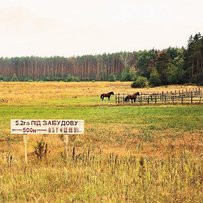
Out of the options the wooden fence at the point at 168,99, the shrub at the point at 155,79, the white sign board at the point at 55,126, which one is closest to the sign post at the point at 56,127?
the white sign board at the point at 55,126

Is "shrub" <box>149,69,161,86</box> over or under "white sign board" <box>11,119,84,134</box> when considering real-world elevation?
over

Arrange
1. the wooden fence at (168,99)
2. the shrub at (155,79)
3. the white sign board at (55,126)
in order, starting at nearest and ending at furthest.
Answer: the white sign board at (55,126)
the wooden fence at (168,99)
the shrub at (155,79)

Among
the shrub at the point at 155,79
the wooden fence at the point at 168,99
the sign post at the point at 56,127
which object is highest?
the shrub at the point at 155,79

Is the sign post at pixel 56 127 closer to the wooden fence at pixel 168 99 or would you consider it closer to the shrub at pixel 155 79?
the wooden fence at pixel 168 99

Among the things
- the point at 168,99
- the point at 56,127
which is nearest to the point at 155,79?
the point at 168,99

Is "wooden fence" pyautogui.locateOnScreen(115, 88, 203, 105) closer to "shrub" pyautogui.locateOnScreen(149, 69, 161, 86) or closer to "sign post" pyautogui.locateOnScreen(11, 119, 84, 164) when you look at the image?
"sign post" pyautogui.locateOnScreen(11, 119, 84, 164)

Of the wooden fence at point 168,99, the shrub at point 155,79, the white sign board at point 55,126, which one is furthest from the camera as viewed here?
the shrub at point 155,79

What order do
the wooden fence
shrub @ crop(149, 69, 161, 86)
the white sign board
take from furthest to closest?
shrub @ crop(149, 69, 161, 86)
the wooden fence
the white sign board

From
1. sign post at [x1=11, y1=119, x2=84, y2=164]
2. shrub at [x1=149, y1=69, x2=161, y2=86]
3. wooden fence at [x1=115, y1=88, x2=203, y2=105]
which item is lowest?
wooden fence at [x1=115, y1=88, x2=203, y2=105]

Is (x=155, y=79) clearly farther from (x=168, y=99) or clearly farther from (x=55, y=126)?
(x=55, y=126)

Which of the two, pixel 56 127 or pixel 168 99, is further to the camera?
pixel 168 99

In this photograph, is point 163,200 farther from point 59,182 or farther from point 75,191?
point 59,182

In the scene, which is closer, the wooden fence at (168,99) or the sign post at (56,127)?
the sign post at (56,127)

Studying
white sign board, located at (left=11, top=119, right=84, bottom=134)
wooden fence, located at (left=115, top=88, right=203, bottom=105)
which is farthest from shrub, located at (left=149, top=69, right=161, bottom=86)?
white sign board, located at (left=11, top=119, right=84, bottom=134)
